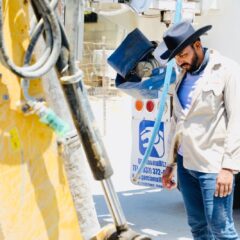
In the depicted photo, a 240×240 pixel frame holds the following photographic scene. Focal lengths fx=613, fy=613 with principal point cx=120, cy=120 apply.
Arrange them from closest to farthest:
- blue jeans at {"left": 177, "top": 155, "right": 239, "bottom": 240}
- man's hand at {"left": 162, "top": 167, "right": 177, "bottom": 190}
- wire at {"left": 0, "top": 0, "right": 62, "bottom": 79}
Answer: wire at {"left": 0, "top": 0, "right": 62, "bottom": 79}
blue jeans at {"left": 177, "top": 155, "right": 239, "bottom": 240}
man's hand at {"left": 162, "top": 167, "right": 177, "bottom": 190}

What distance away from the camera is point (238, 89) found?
332 centimetres

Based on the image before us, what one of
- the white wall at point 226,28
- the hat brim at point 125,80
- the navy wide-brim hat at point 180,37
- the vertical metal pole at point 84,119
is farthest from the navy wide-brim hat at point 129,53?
the vertical metal pole at point 84,119

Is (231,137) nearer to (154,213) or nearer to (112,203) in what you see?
(112,203)

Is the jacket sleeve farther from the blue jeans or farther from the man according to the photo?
the blue jeans

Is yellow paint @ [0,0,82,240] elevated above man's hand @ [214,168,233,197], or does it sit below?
above

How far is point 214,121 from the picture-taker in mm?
3396

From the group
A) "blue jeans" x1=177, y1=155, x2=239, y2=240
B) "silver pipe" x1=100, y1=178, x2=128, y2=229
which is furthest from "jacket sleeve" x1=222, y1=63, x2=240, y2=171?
"silver pipe" x1=100, y1=178, x2=128, y2=229

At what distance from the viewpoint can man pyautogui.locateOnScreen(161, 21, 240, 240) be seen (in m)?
3.29

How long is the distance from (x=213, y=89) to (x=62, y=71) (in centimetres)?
187

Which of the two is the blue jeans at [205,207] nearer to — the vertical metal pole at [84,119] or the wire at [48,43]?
the vertical metal pole at [84,119]

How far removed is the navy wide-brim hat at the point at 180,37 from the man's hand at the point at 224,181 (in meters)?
0.71

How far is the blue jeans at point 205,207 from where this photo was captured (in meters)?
3.38

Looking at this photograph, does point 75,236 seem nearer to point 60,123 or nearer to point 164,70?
point 60,123

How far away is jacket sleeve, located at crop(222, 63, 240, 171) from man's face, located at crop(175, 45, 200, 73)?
0.21 m
